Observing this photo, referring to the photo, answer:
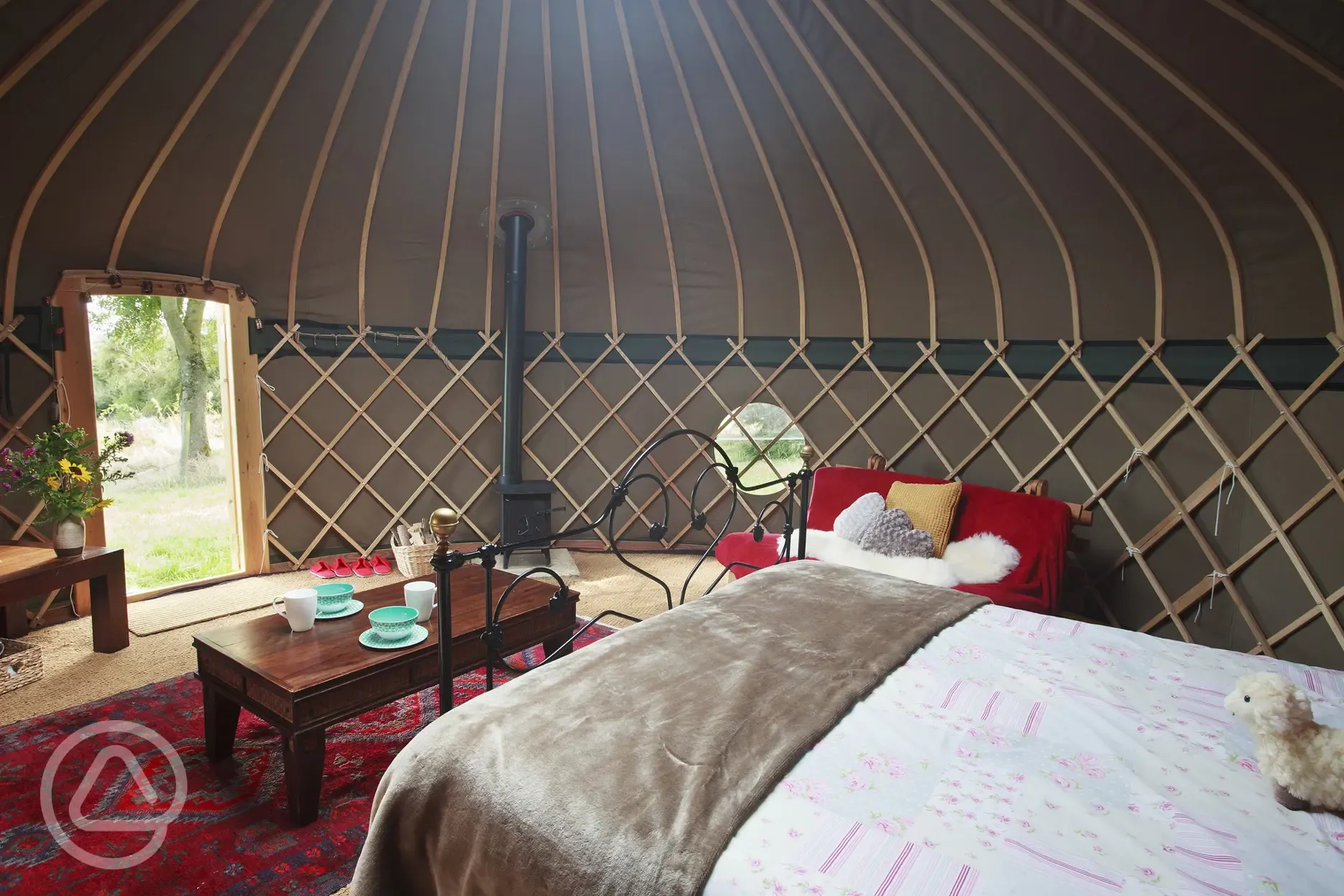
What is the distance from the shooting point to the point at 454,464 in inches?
161

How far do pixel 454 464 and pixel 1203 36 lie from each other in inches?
149

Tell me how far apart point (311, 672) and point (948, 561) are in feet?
7.66

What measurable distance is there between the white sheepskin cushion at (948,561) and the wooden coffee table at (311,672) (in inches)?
49.0

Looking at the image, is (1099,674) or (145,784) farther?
(145,784)

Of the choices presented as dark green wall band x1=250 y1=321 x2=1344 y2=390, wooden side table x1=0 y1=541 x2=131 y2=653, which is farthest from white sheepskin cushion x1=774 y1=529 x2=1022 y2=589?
wooden side table x1=0 y1=541 x2=131 y2=653

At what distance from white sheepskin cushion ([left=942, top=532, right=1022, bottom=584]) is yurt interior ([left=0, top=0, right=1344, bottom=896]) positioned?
2 cm

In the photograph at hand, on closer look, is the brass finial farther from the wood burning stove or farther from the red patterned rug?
the wood burning stove

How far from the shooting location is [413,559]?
3.59 meters

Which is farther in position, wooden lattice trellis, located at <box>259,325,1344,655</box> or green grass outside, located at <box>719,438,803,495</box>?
green grass outside, located at <box>719,438,803,495</box>

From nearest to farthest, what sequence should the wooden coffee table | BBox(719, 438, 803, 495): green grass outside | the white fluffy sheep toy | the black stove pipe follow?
1. the white fluffy sheep toy
2. the wooden coffee table
3. the black stove pipe
4. BBox(719, 438, 803, 495): green grass outside

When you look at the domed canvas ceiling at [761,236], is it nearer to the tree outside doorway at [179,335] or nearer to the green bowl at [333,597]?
the tree outside doorway at [179,335]

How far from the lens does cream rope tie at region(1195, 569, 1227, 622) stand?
284 cm

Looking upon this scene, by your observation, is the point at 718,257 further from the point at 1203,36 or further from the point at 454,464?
the point at 1203,36

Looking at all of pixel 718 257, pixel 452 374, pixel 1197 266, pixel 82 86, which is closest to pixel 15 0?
pixel 82 86
